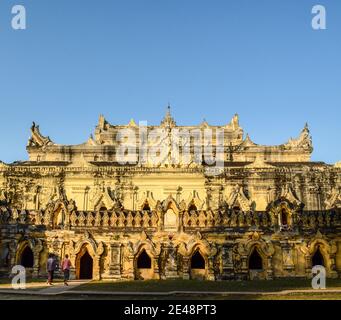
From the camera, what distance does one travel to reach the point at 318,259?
2442 cm

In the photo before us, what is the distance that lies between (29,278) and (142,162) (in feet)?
76.8

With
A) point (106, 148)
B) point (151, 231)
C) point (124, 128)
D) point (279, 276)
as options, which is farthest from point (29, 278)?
point (124, 128)

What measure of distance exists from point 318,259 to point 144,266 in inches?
363

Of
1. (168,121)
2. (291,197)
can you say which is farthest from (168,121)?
(291,197)

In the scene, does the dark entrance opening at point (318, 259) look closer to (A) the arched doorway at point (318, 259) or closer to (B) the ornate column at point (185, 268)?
(A) the arched doorway at point (318, 259)

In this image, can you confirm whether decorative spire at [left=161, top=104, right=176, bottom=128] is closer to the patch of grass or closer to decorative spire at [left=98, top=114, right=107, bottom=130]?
decorative spire at [left=98, top=114, right=107, bottom=130]

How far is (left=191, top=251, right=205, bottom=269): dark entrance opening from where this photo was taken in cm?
2423

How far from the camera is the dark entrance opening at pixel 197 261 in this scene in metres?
24.2

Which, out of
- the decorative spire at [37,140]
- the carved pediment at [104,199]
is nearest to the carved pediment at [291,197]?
the carved pediment at [104,199]

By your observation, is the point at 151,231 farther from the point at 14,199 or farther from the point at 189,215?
the point at 14,199

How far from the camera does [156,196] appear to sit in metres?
41.3

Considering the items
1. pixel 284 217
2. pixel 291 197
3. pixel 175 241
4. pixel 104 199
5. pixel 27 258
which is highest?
pixel 104 199

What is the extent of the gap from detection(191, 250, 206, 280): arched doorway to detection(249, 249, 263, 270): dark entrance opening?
2469mm

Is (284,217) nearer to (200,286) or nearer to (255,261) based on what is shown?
(255,261)
